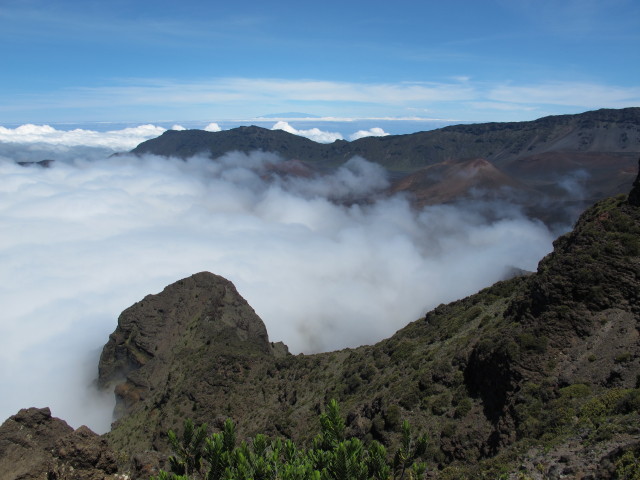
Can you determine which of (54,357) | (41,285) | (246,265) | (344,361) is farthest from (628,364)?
(41,285)

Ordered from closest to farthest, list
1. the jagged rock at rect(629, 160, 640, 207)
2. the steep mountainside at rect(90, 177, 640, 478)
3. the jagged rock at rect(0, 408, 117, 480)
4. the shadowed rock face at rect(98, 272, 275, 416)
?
the jagged rock at rect(0, 408, 117, 480) < the steep mountainside at rect(90, 177, 640, 478) < the jagged rock at rect(629, 160, 640, 207) < the shadowed rock face at rect(98, 272, 275, 416)

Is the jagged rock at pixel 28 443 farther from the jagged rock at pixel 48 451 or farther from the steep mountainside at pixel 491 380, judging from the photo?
the steep mountainside at pixel 491 380

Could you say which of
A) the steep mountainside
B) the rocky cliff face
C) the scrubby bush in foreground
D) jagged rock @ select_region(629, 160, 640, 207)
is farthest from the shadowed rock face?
jagged rock @ select_region(629, 160, 640, 207)

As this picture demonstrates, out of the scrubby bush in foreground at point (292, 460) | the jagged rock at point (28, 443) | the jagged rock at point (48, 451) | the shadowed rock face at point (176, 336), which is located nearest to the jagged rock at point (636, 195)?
the scrubby bush in foreground at point (292, 460)

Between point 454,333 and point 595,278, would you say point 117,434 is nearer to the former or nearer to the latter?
point 454,333

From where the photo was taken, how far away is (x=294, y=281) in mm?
160500

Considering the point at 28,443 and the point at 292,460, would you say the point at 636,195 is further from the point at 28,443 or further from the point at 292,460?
the point at 28,443

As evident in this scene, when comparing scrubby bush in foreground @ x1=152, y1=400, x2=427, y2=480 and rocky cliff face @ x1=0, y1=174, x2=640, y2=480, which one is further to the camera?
rocky cliff face @ x1=0, y1=174, x2=640, y2=480

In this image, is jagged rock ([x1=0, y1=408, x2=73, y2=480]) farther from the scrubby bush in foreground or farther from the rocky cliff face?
the scrubby bush in foreground

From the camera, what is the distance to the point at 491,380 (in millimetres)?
22078

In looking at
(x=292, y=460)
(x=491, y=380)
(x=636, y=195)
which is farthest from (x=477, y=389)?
(x=636, y=195)

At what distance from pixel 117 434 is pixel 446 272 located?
5287 inches

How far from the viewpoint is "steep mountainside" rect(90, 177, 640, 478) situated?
1664 centimetres

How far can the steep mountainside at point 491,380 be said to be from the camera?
655 inches
